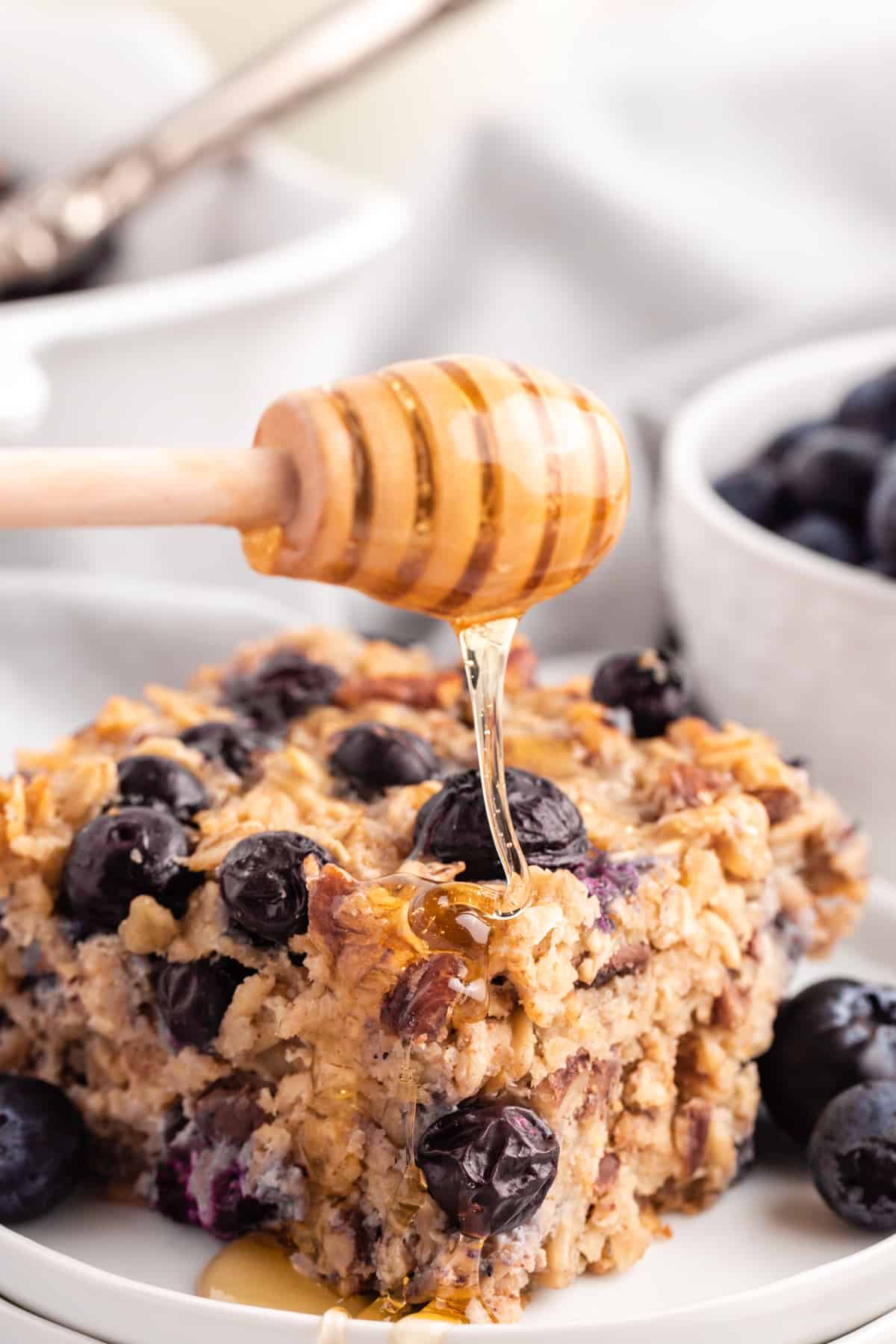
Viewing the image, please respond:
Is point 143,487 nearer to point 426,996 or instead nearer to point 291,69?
point 426,996

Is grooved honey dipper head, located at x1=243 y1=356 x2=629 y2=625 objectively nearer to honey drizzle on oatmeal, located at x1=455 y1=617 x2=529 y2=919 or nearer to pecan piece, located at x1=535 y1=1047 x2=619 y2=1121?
honey drizzle on oatmeal, located at x1=455 y1=617 x2=529 y2=919

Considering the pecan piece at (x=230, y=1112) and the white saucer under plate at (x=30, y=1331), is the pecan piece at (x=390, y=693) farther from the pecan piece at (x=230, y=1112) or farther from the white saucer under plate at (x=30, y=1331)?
the white saucer under plate at (x=30, y=1331)

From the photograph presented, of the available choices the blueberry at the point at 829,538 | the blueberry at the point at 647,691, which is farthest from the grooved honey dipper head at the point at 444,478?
the blueberry at the point at 829,538

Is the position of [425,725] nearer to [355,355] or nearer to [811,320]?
[811,320]

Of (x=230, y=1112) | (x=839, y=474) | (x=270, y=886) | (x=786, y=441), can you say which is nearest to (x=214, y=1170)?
(x=230, y=1112)

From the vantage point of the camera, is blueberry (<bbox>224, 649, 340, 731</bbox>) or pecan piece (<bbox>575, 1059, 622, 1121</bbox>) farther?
blueberry (<bbox>224, 649, 340, 731</bbox>)

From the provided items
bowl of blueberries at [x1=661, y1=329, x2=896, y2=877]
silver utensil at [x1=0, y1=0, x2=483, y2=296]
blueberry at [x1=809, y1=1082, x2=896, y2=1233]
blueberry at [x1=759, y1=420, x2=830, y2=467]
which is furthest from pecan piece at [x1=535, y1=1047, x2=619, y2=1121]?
silver utensil at [x1=0, y1=0, x2=483, y2=296]
